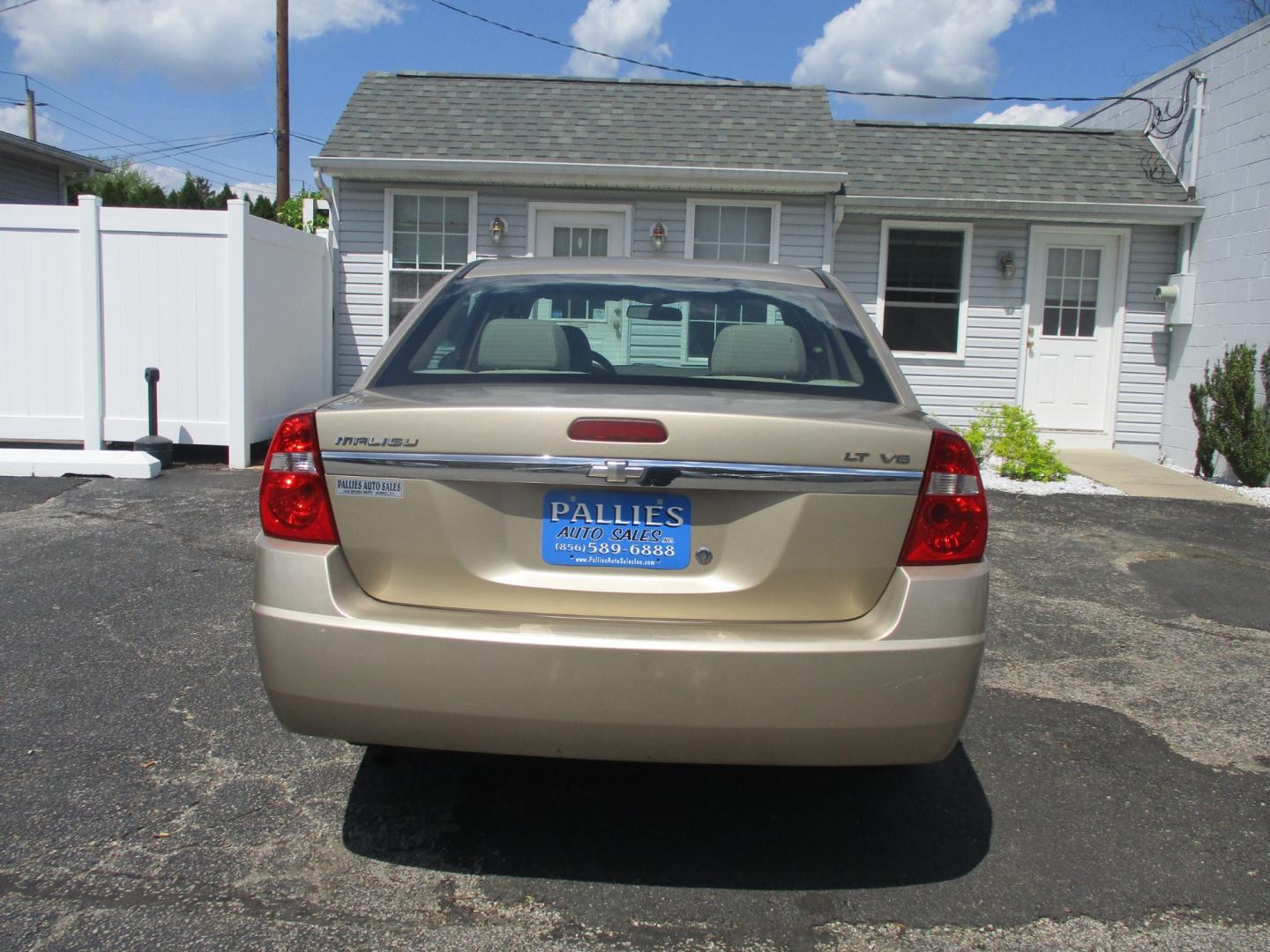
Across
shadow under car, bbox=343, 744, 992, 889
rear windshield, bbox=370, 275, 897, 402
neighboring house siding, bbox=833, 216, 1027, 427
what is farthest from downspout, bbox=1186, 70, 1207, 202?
shadow under car, bbox=343, 744, 992, 889

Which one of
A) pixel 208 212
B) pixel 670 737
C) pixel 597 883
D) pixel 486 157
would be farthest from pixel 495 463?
pixel 486 157

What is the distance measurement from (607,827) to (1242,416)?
9.00m

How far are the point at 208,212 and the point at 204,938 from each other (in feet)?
25.5

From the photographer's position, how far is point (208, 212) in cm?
899

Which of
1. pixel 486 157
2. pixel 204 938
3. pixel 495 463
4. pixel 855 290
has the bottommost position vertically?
pixel 204 938

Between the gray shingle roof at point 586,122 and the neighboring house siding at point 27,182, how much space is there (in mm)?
8912

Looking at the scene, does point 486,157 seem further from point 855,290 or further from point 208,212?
point 855,290

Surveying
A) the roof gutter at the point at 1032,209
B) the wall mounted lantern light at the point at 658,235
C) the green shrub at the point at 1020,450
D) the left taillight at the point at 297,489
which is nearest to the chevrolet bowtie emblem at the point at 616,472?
the left taillight at the point at 297,489

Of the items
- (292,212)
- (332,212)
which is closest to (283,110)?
(292,212)

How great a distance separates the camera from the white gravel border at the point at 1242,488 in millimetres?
9102

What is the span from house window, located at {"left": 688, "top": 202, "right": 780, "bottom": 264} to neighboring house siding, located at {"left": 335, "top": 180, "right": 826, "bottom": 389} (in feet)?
0.38

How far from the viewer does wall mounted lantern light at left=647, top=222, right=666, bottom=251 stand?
1134cm

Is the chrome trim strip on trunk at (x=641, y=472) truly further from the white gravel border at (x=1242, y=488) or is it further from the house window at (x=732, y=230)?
the house window at (x=732, y=230)

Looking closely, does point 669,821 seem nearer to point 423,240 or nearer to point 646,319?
point 646,319
